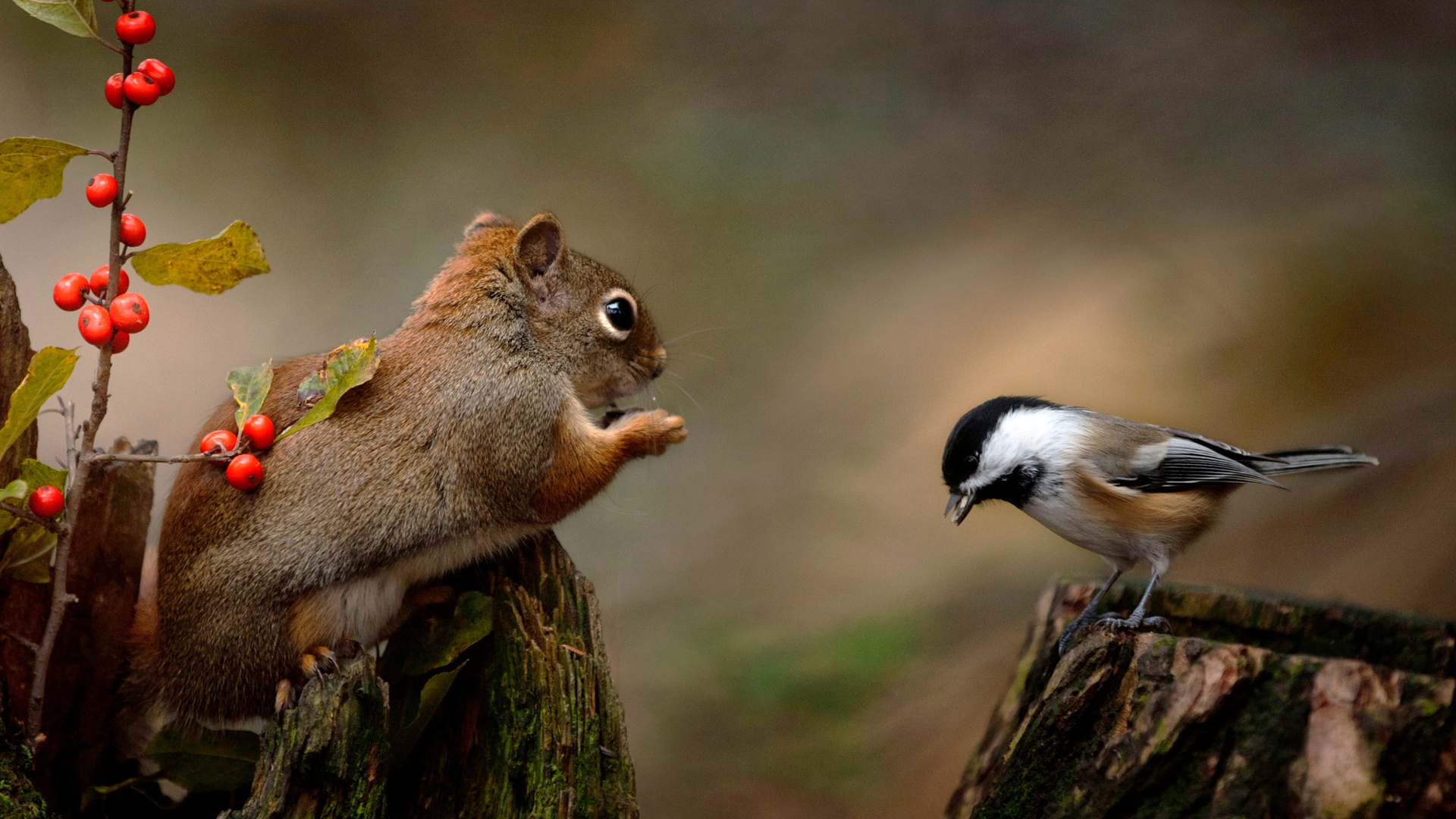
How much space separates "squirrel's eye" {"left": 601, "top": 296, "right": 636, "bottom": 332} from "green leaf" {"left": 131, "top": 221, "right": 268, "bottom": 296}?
2.00 ft

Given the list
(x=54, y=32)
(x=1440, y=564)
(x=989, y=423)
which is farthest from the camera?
(x=54, y=32)

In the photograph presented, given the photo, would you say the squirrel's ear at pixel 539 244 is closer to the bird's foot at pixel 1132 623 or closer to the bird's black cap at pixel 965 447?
the bird's black cap at pixel 965 447

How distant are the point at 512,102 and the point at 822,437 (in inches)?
54.8

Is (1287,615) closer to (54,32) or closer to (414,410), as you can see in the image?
(414,410)

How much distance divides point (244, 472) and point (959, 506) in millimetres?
1067

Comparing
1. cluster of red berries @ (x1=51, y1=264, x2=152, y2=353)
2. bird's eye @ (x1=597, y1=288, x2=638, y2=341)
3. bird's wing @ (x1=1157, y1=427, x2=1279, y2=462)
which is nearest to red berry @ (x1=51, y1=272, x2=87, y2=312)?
cluster of red berries @ (x1=51, y1=264, x2=152, y2=353)

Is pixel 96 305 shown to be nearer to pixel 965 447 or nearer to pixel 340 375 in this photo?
pixel 340 375

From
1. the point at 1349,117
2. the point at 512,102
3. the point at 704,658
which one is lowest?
the point at 704,658

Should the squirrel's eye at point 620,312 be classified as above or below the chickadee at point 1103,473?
above

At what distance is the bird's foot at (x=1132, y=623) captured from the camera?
4.76 ft

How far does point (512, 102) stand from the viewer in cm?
280

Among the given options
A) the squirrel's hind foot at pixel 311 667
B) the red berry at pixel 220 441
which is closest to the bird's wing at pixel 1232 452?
the squirrel's hind foot at pixel 311 667

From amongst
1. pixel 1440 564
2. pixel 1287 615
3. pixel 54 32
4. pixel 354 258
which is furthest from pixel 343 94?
pixel 1440 564

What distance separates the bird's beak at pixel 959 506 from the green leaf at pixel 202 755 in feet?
3.93
